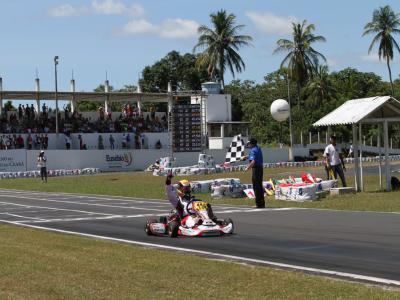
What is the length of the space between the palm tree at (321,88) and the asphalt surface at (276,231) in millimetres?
66623

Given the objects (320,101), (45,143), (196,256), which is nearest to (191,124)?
(45,143)

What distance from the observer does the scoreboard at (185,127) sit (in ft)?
150

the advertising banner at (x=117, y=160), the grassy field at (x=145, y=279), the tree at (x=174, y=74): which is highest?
the tree at (x=174, y=74)

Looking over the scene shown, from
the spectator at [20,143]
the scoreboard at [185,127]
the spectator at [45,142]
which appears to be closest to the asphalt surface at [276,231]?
the scoreboard at [185,127]

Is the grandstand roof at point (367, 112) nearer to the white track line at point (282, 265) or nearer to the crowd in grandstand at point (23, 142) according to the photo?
the white track line at point (282, 265)

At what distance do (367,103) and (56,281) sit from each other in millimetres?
17146

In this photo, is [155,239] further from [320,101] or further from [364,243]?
[320,101]

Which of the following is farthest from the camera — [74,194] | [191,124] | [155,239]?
[191,124]

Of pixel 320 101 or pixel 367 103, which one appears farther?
pixel 320 101

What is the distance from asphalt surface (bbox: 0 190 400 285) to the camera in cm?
989

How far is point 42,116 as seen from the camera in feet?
182

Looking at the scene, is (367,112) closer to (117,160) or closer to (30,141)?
(117,160)

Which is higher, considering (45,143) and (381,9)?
(381,9)

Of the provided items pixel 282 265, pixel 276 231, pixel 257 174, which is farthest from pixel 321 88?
pixel 282 265
